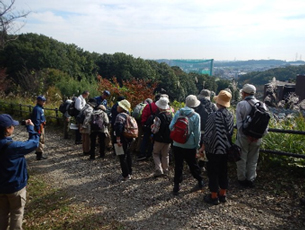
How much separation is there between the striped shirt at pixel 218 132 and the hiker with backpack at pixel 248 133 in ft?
1.24

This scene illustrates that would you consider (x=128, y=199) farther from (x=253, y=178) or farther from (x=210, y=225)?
(x=253, y=178)

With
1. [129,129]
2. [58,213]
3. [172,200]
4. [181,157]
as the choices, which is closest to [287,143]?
[181,157]

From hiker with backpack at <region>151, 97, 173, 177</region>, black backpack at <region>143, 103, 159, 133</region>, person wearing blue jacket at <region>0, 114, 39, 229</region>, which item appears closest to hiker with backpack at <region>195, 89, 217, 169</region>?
hiker with backpack at <region>151, 97, 173, 177</region>

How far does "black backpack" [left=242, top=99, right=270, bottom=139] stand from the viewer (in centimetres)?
408

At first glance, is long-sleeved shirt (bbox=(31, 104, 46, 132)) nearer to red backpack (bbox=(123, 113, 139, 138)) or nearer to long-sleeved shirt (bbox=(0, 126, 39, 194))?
red backpack (bbox=(123, 113, 139, 138))

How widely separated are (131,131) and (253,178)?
97.9 inches

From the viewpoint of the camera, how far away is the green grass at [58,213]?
3.81 m

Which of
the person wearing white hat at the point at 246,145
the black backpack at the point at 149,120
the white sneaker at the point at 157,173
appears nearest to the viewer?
the person wearing white hat at the point at 246,145

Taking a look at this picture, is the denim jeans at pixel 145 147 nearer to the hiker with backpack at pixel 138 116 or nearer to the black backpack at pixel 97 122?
the hiker with backpack at pixel 138 116

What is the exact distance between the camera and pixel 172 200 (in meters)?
4.44

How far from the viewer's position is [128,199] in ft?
15.1

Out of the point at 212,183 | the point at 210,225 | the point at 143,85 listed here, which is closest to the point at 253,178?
the point at 212,183

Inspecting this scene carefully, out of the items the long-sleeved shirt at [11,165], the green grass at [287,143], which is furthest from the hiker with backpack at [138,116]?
the long-sleeved shirt at [11,165]

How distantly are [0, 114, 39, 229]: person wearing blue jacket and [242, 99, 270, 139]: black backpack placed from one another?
10.6 ft
